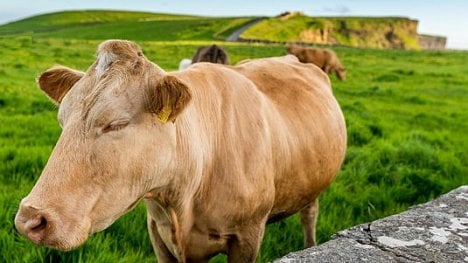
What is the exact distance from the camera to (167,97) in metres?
2.36

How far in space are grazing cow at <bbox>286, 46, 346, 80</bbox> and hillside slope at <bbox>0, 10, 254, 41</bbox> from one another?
37770mm

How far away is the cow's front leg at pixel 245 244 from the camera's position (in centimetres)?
333

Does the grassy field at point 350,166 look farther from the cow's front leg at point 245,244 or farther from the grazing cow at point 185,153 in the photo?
the cow's front leg at point 245,244

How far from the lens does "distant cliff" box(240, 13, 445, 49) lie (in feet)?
313

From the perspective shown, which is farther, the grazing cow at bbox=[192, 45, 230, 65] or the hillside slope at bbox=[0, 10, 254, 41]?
the hillside slope at bbox=[0, 10, 254, 41]

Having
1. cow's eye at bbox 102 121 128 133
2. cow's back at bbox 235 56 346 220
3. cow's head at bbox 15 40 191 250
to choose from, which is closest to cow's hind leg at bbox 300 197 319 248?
cow's back at bbox 235 56 346 220

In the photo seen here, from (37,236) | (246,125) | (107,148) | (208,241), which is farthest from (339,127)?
(37,236)

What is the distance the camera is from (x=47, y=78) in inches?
108

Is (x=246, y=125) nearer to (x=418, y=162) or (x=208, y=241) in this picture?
(x=208, y=241)

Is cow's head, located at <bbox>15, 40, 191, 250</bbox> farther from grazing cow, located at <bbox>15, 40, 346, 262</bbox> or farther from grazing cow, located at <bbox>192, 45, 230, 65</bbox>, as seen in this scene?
grazing cow, located at <bbox>192, 45, 230, 65</bbox>

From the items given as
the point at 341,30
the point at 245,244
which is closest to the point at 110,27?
the point at 341,30

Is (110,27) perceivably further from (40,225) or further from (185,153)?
(40,225)

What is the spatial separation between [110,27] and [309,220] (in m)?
78.7

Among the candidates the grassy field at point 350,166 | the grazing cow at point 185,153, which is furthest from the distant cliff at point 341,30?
the grazing cow at point 185,153
